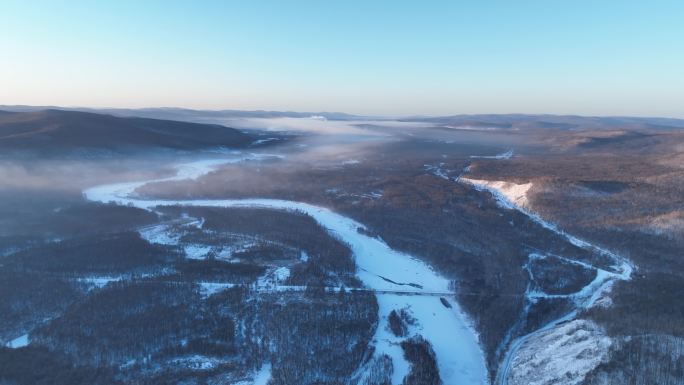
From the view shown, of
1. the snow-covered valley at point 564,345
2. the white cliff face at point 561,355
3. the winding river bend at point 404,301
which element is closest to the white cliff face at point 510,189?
the winding river bend at point 404,301

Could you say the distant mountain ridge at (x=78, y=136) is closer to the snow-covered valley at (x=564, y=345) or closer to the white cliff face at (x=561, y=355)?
the snow-covered valley at (x=564, y=345)

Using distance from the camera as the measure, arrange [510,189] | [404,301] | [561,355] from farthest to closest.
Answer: [510,189]
[404,301]
[561,355]

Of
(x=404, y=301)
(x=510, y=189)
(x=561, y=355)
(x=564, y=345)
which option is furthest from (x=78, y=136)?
(x=561, y=355)

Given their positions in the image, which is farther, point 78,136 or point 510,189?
point 78,136

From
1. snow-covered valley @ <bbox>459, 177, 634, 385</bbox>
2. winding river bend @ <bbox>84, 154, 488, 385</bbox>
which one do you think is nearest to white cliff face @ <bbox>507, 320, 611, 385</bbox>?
snow-covered valley @ <bbox>459, 177, 634, 385</bbox>

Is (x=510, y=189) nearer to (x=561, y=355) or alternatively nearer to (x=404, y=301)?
(x=404, y=301)

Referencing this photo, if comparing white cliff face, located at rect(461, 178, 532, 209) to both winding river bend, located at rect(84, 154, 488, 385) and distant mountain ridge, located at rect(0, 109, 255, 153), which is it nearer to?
winding river bend, located at rect(84, 154, 488, 385)

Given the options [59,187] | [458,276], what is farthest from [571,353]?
[59,187]
